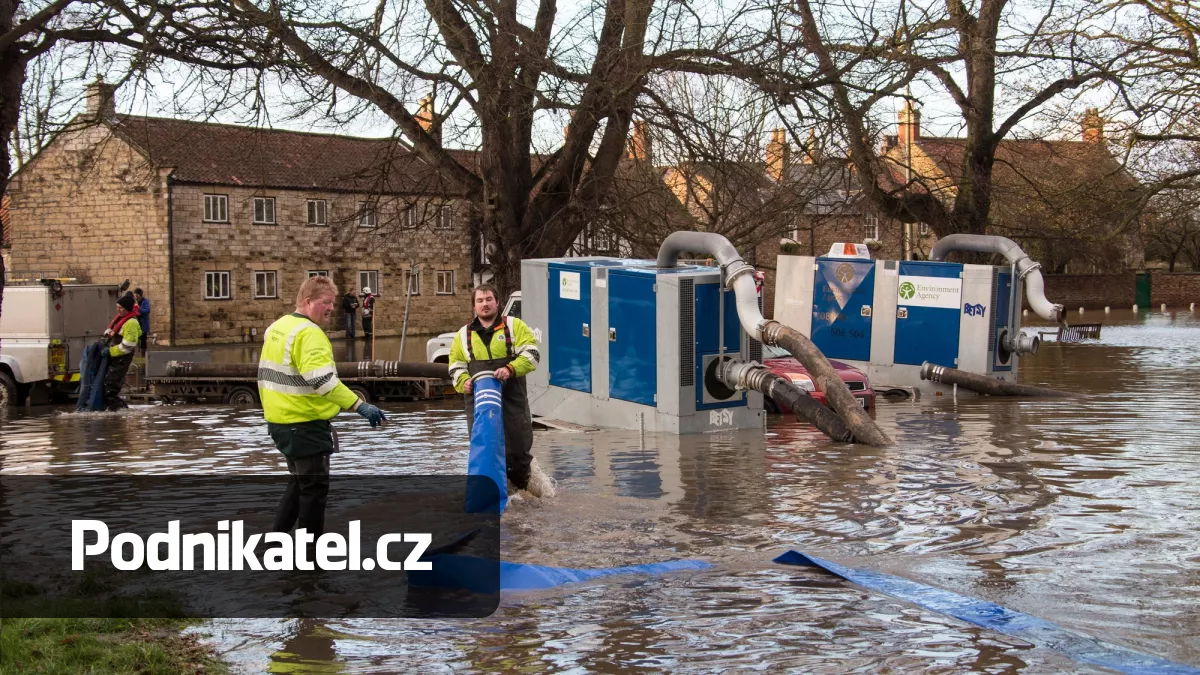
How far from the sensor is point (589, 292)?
17.0 metres

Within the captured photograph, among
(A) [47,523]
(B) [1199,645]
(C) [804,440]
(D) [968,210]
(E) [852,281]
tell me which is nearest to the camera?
(B) [1199,645]

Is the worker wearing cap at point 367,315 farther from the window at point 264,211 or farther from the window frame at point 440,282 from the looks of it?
the window frame at point 440,282

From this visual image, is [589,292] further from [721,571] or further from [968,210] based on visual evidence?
[968,210]

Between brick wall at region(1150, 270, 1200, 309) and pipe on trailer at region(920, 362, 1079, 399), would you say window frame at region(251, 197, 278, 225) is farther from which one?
brick wall at region(1150, 270, 1200, 309)

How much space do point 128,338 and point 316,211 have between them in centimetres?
2902

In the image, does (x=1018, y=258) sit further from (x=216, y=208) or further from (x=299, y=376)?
(x=216, y=208)

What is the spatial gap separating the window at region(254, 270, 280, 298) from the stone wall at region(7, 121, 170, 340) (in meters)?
4.09

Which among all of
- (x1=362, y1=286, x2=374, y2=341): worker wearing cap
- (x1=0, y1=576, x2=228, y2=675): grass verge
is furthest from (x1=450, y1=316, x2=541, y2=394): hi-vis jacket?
(x1=362, y1=286, x2=374, y2=341): worker wearing cap

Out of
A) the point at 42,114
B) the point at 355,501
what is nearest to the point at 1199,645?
the point at 355,501

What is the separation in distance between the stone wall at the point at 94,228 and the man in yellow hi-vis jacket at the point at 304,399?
36.5 metres

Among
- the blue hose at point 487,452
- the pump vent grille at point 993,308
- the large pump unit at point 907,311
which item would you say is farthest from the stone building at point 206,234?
the blue hose at point 487,452

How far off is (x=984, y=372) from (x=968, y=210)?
6.52 meters

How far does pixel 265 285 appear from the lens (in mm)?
46969

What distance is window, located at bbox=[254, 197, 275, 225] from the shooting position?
46.4m
